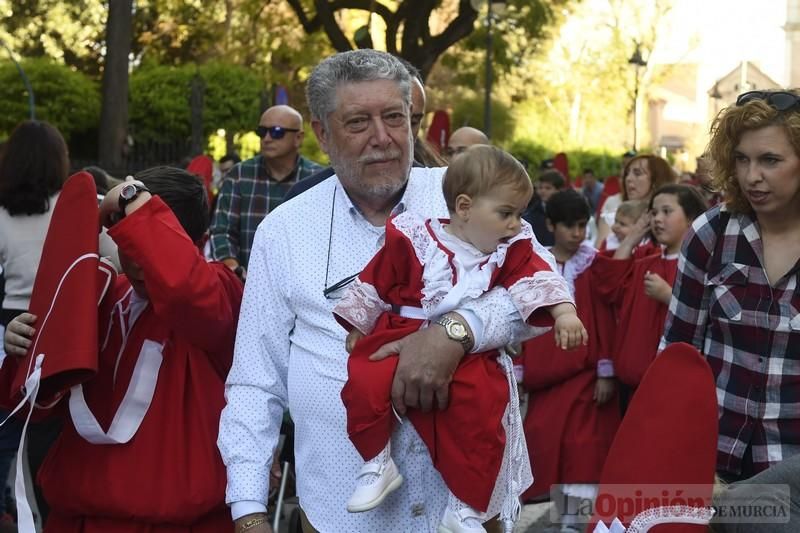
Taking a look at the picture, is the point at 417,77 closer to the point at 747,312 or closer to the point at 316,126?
the point at 316,126

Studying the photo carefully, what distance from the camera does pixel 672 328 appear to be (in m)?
3.88

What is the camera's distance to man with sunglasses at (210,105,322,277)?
26.8ft

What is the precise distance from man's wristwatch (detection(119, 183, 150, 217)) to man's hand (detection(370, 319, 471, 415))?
0.92 m

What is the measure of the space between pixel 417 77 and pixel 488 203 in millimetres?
1882

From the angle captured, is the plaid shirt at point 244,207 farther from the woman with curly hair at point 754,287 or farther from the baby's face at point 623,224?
the woman with curly hair at point 754,287

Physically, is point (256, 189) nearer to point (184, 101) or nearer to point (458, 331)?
point (458, 331)

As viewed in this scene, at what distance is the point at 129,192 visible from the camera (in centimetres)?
351

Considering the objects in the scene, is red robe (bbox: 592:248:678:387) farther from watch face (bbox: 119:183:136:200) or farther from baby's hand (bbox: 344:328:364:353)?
watch face (bbox: 119:183:136:200)

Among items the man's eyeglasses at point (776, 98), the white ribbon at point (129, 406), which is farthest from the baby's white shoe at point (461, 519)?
the man's eyeglasses at point (776, 98)

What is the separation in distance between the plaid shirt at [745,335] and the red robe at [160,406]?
1.47 metres

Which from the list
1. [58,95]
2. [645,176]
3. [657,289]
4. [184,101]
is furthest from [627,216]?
[58,95]

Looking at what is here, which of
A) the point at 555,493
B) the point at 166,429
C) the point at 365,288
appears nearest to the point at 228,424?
the point at 166,429

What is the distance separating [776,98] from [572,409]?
3247 millimetres

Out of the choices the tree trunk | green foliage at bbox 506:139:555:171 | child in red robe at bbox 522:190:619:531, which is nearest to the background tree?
the tree trunk
